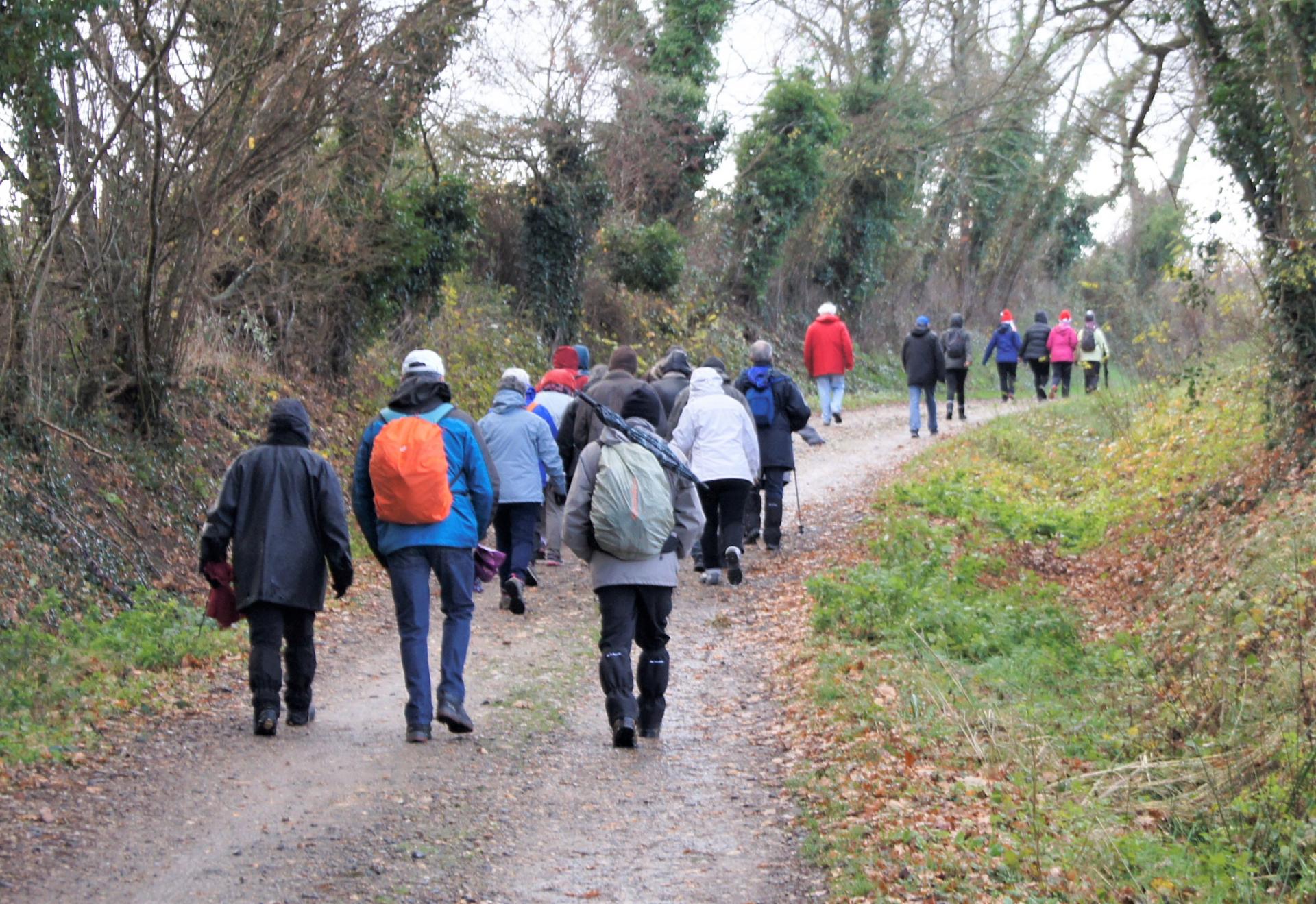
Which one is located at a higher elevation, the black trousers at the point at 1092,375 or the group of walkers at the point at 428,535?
the black trousers at the point at 1092,375

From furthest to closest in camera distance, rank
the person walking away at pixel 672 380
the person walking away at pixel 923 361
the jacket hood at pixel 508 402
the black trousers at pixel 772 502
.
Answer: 1. the person walking away at pixel 923 361
2. the person walking away at pixel 672 380
3. the black trousers at pixel 772 502
4. the jacket hood at pixel 508 402

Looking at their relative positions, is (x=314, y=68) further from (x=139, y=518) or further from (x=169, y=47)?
(x=139, y=518)

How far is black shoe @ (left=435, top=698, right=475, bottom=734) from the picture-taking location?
7609 mm

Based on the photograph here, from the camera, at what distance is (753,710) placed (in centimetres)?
870

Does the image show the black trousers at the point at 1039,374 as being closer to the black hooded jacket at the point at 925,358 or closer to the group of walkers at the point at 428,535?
the black hooded jacket at the point at 925,358

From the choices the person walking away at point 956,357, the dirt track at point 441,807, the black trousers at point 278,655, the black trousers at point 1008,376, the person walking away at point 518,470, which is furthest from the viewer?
the black trousers at point 1008,376

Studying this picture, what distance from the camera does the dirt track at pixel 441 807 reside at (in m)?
5.57

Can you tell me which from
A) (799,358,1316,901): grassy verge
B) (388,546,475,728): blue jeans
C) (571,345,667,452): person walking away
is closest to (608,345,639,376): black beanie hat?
(571,345,667,452): person walking away

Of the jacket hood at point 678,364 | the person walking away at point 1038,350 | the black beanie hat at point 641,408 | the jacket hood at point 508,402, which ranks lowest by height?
the black beanie hat at point 641,408

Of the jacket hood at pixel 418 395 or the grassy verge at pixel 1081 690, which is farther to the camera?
the jacket hood at pixel 418 395

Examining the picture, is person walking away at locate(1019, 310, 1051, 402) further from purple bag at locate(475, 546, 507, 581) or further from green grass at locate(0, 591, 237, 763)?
purple bag at locate(475, 546, 507, 581)

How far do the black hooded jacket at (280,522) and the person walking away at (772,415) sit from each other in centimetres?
615

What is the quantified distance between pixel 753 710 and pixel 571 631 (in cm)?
259

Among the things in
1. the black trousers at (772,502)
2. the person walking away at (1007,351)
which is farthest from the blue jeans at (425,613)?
the person walking away at (1007,351)
